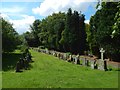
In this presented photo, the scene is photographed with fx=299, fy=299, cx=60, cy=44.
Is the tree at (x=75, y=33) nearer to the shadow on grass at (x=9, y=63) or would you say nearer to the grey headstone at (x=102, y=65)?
the shadow on grass at (x=9, y=63)

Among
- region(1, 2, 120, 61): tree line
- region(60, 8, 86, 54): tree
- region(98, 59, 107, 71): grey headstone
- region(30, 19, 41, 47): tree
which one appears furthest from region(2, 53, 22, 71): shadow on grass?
region(30, 19, 41, 47): tree

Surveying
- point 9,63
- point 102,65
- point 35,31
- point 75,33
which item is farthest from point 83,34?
point 35,31

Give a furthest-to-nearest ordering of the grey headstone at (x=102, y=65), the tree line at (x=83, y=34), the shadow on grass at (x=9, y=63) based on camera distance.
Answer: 1. the tree line at (x=83, y=34)
2. the shadow on grass at (x=9, y=63)
3. the grey headstone at (x=102, y=65)

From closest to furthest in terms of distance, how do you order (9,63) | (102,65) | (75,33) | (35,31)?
(102,65) < (9,63) < (75,33) < (35,31)

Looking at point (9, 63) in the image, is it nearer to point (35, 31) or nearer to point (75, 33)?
point (75, 33)

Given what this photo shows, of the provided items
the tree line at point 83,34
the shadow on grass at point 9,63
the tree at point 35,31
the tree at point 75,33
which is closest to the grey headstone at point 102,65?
the tree line at point 83,34

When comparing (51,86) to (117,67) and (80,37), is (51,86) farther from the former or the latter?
(80,37)

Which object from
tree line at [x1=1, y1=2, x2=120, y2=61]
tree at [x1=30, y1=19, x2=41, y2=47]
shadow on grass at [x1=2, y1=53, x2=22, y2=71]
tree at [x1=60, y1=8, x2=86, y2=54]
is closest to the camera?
shadow on grass at [x1=2, y1=53, x2=22, y2=71]

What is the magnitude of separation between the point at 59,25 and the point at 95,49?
96.4ft

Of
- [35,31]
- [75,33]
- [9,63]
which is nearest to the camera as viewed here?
[9,63]

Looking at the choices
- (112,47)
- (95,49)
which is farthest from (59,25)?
(112,47)

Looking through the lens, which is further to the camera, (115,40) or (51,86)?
(115,40)

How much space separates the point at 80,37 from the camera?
60.2 m

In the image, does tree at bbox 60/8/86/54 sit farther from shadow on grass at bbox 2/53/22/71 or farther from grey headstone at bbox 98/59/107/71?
grey headstone at bbox 98/59/107/71
